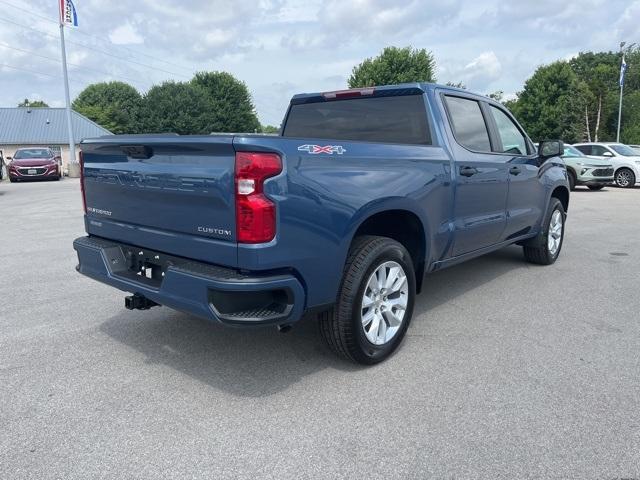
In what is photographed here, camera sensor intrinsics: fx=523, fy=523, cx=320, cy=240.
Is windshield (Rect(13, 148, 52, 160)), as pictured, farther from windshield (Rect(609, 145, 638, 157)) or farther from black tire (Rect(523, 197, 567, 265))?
A: windshield (Rect(609, 145, 638, 157))

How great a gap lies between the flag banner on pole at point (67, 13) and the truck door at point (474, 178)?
95.6 ft

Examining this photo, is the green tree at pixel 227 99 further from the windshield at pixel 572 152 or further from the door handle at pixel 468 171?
the door handle at pixel 468 171

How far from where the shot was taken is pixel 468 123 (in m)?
4.63

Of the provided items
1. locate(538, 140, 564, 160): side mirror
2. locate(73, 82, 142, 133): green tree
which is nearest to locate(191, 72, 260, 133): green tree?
locate(73, 82, 142, 133): green tree

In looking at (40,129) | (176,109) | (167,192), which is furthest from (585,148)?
(40,129)

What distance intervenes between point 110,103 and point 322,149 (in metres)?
78.2

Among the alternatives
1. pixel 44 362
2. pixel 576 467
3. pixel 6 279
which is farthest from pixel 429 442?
pixel 6 279

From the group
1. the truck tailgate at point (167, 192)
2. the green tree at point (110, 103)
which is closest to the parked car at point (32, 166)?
the truck tailgate at point (167, 192)

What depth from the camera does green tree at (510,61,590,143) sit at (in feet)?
160

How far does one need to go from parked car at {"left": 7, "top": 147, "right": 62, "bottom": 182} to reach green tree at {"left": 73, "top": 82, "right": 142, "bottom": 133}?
41644 mm

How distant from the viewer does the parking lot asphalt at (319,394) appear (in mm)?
2480

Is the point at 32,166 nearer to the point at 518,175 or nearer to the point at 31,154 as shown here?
the point at 31,154

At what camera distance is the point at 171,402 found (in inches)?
120

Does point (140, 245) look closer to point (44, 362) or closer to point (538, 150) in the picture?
point (44, 362)
